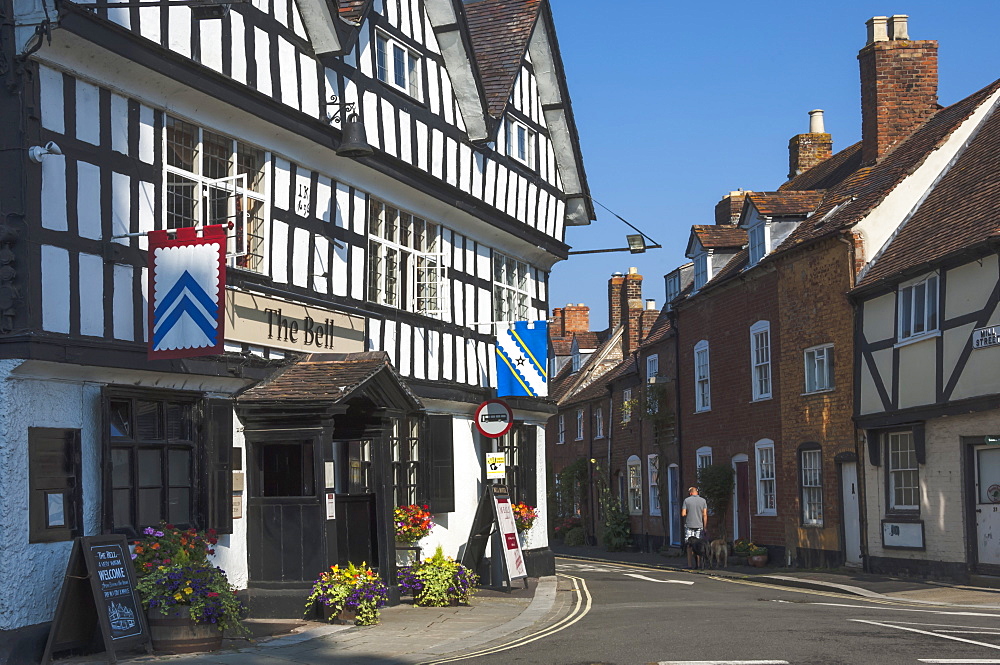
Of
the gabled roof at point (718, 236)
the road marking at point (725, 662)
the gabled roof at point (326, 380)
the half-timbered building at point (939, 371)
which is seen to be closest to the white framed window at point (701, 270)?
the gabled roof at point (718, 236)

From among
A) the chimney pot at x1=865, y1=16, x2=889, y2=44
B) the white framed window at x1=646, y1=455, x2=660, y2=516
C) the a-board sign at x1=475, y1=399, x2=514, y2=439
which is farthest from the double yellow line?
the white framed window at x1=646, y1=455, x2=660, y2=516

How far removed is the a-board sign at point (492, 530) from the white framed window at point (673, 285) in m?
17.8

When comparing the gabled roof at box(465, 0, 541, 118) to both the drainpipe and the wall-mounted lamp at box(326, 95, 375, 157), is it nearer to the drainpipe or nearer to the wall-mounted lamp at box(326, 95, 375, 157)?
the wall-mounted lamp at box(326, 95, 375, 157)

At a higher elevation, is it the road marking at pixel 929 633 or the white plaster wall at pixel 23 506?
the white plaster wall at pixel 23 506

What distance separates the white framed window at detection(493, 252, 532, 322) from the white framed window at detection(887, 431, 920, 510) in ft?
25.4

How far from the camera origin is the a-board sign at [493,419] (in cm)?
1802

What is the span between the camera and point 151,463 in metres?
13.1

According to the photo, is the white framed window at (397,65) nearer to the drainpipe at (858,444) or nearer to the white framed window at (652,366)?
the drainpipe at (858,444)

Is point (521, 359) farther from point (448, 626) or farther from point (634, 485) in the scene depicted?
point (634, 485)

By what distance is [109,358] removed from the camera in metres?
12.1

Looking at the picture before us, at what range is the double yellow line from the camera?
11.8 m

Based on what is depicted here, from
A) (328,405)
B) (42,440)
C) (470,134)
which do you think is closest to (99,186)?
(42,440)

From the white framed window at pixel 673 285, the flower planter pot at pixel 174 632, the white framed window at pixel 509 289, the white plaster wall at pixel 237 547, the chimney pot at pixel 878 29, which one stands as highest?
the chimney pot at pixel 878 29

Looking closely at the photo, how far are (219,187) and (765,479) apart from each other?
62.1ft
